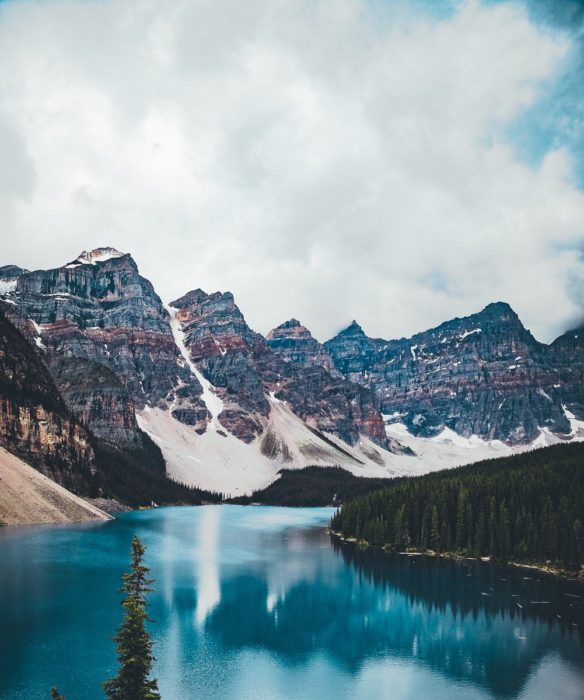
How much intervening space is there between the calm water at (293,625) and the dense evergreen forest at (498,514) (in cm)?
683

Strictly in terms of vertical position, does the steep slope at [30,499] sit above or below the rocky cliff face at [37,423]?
below

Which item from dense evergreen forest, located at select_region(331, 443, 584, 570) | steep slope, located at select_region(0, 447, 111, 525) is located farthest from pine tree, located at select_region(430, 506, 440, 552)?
steep slope, located at select_region(0, 447, 111, 525)

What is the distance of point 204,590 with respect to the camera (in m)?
71.9

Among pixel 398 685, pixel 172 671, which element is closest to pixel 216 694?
pixel 172 671

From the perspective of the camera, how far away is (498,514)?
9869 centimetres

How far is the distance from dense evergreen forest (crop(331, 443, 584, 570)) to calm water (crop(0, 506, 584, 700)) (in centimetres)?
683

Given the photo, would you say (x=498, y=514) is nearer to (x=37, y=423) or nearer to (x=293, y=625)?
(x=293, y=625)

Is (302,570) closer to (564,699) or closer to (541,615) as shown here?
(541,615)

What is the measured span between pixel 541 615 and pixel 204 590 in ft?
113

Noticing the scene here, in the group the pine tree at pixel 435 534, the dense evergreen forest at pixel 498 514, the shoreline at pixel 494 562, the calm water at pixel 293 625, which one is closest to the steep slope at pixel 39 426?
the calm water at pixel 293 625

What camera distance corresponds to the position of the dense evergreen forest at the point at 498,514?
292 ft

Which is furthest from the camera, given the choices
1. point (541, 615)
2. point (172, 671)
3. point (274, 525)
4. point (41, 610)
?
point (274, 525)

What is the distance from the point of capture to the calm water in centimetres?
4391

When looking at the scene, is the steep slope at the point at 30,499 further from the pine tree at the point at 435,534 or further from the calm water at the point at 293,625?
the pine tree at the point at 435,534
